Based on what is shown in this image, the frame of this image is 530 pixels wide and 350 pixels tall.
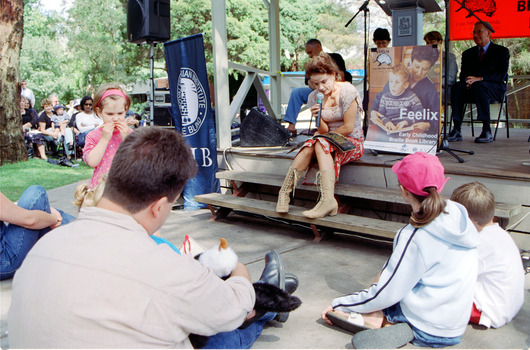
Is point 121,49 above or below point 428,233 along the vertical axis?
above

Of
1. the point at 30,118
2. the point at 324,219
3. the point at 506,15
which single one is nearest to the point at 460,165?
the point at 324,219

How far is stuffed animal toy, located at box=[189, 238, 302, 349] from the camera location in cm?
221

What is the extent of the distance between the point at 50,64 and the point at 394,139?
25634mm

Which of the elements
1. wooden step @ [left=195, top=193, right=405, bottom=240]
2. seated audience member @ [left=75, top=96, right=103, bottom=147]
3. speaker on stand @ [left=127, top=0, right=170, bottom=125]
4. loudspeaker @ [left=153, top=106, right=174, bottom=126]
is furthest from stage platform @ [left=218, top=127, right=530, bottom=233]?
seated audience member @ [left=75, top=96, right=103, bottom=147]

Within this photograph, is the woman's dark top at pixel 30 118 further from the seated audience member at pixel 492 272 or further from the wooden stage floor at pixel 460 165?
the seated audience member at pixel 492 272

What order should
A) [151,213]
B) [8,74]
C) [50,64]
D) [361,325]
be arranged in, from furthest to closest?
[50,64], [8,74], [361,325], [151,213]

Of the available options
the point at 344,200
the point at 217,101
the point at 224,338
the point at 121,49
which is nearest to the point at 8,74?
the point at 217,101

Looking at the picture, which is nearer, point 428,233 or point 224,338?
point 224,338

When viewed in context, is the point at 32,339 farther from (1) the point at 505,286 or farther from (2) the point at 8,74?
(2) the point at 8,74

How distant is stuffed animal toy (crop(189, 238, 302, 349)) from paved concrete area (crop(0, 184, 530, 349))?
0.50 metres

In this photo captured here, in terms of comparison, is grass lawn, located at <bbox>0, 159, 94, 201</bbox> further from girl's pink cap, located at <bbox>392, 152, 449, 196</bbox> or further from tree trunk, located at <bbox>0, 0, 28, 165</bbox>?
girl's pink cap, located at <bbox>392, 152, 449, 196</bbox>

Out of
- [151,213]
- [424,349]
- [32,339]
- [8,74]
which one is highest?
[8,74]

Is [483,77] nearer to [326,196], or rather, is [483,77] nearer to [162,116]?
[326,196]

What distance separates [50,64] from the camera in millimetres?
26781
